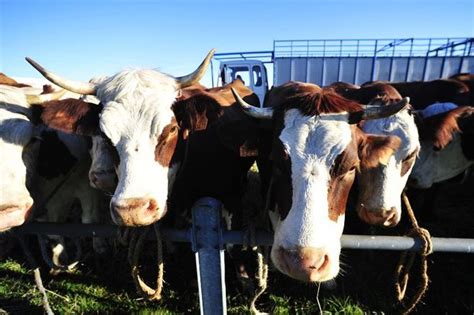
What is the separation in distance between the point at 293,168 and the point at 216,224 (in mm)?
514

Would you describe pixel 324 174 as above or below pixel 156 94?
below

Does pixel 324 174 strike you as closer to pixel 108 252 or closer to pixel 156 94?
pixel 156 94

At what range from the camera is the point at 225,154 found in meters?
3.21

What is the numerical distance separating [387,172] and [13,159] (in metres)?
2.42

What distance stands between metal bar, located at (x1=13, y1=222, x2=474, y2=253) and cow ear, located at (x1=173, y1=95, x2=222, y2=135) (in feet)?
2.65

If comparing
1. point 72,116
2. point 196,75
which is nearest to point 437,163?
point 196,75

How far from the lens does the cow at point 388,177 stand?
7.48 feet

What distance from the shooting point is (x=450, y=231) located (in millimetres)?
3826

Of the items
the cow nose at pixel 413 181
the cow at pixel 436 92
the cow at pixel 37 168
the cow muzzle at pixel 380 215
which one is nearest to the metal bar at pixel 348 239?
the cow at pixel 37 168

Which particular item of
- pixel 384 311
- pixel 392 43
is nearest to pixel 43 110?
pixel 384 311

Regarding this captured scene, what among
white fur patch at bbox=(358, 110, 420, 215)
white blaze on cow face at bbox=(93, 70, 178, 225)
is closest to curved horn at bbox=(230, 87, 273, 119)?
white blaze on cow face at bbox=(93, 70, 178, 225)

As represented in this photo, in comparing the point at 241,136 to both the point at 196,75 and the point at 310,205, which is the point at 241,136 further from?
the point at 310,205

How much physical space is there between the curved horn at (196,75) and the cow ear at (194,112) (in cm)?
21

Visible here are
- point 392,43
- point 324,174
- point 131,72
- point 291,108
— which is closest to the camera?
point 324,174
